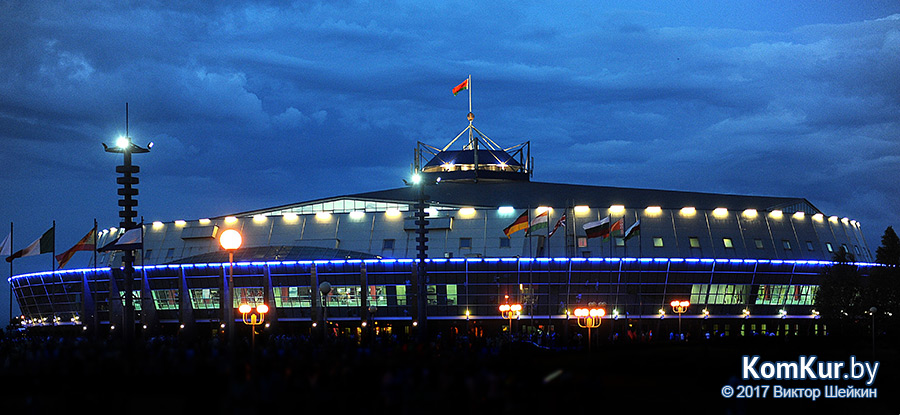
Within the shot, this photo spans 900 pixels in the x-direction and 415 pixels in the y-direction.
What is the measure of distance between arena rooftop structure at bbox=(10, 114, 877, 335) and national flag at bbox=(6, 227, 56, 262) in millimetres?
15635

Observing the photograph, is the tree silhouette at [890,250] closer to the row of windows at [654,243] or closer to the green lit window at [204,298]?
the row of windows at [654,243]

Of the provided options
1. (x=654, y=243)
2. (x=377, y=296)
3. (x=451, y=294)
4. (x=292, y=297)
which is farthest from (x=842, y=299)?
(x=292, y=297)

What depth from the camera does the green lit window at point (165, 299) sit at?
4254 inches

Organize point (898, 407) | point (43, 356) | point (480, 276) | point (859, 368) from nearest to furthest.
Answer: point (43, 356) < point (898, 407) < point (859, 368) < point (480, 276)

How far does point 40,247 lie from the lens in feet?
283

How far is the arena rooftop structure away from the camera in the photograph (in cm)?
10056

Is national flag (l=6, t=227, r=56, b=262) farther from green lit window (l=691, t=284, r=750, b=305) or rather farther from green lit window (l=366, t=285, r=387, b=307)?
green lit window (l=691, t=284, r=750, b=305)

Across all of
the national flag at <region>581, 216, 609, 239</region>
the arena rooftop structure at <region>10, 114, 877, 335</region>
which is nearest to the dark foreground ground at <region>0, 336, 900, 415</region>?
the national flag at <region>581, 216, 609, 239</region>

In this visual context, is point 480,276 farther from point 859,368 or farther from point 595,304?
point 859,368

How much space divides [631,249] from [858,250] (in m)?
35.2

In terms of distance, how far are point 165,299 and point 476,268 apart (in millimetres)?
34571

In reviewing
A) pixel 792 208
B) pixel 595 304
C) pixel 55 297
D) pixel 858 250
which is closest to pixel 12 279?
pixel 55 297

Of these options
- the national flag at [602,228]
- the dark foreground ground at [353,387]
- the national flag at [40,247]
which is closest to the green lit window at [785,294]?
the national flag at [602,228]

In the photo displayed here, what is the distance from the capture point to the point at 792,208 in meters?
119
